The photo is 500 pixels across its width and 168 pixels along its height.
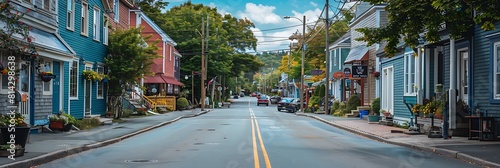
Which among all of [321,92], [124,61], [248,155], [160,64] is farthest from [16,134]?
[321,92]

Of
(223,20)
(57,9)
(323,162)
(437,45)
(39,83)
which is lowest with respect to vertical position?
(323,162)

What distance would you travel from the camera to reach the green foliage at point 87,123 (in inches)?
919

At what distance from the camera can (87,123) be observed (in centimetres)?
2416

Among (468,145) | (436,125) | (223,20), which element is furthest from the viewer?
(223,20)

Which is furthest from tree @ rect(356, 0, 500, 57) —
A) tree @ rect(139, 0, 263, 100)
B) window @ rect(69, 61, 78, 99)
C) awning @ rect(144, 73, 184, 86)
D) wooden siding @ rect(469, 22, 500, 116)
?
tree @ rect(139, 0, 263, 100)

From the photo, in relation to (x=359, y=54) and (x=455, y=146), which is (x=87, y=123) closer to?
(x=455, y=146)

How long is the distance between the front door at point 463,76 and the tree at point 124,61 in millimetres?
16061

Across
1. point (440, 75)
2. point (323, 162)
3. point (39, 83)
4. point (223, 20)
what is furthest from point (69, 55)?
point (223, 20)

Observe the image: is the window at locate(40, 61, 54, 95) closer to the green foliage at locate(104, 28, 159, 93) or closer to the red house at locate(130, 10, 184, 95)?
the green foliage at locate(104, 28, 159, 93)

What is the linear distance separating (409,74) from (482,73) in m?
7.03

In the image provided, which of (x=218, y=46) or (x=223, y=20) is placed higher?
(x=223, y=20)

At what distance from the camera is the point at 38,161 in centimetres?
1262

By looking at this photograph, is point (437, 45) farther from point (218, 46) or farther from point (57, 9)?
point (218, 46)

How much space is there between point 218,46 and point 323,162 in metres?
56.7
